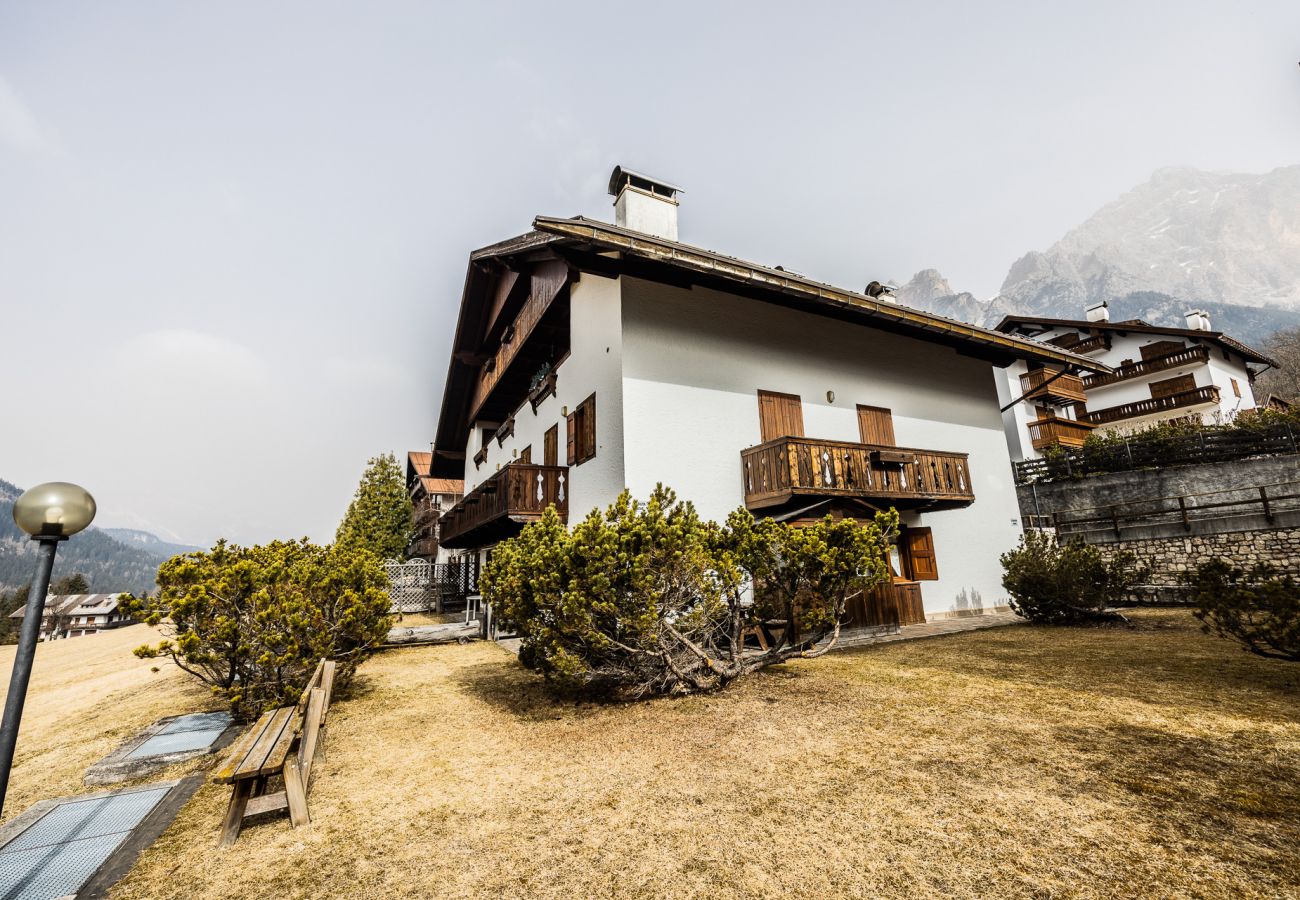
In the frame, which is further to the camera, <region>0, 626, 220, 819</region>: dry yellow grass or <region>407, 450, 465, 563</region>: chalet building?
<region>407, 450, 465, 563</region>: chalet building

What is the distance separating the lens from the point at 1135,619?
10805mm

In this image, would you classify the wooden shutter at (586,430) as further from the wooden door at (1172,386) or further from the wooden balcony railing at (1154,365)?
the wooden door at (1172,386)

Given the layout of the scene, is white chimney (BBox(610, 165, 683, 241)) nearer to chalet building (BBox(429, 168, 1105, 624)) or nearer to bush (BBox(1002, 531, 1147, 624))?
chalet building (BBox(429, 168, 1105, 624))

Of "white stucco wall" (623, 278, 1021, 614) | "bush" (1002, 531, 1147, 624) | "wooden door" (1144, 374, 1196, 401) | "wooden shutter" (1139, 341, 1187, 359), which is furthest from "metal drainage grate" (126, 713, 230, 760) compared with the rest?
"wooden shutter" (1139, 341, 1187, 359)

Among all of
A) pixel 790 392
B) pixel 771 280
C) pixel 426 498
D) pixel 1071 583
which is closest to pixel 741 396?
pixel 790 392

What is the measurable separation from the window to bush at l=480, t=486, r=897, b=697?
4.23 meters

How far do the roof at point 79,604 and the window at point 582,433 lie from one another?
66439 millimetres

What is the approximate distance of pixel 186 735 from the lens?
19.3 feet

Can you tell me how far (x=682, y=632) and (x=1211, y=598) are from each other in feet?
20.1

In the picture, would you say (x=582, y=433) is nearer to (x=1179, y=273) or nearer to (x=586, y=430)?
(x=586, y=430)

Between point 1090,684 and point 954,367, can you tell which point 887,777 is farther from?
point 954,367

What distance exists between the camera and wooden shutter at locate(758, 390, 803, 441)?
447 inches

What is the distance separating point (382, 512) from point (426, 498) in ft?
26.7

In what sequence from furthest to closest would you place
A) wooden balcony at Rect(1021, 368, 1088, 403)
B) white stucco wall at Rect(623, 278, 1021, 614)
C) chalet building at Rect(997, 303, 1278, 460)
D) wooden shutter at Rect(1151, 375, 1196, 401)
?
wooden shutter at Rect(1151, 375, 1196, 401), chalet building at Rect(997, 303, 1278, 460), wooden balcony at Rect(1021, 368, 1088, 403), white stucco wall at Rect(623, 278, 1021, 614)
